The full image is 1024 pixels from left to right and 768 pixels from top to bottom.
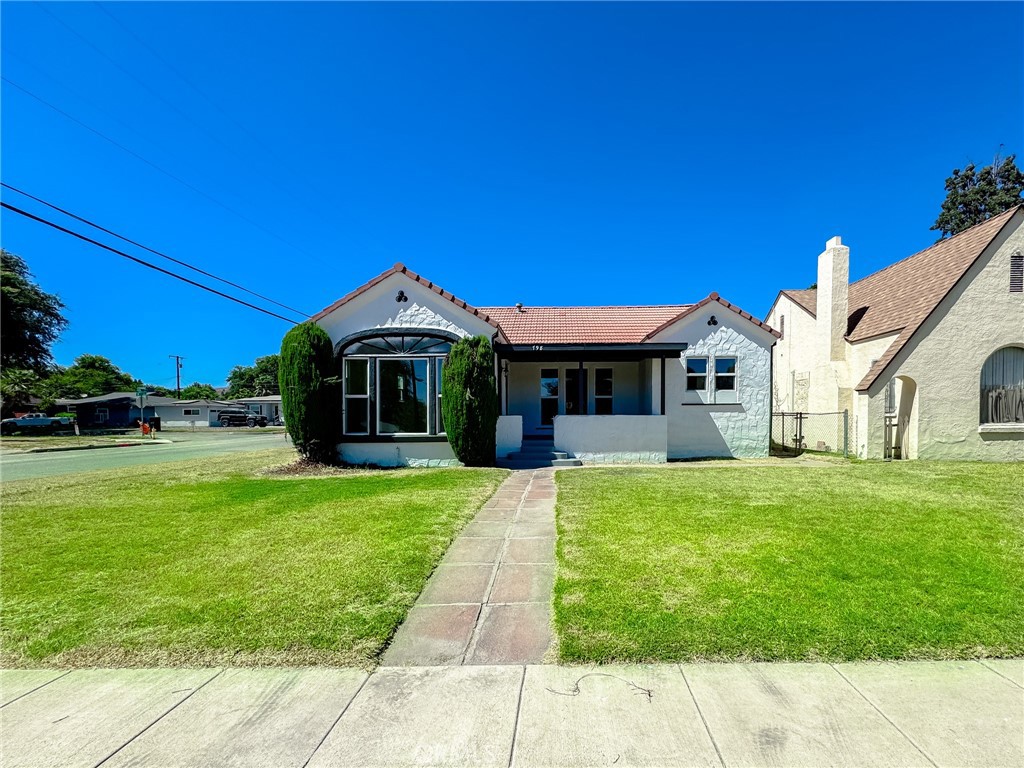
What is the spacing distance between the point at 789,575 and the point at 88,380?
281 ft

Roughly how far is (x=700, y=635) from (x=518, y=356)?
1128 centimetres

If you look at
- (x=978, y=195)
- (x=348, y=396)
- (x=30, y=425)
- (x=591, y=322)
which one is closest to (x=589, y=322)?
(x=591, y=322)

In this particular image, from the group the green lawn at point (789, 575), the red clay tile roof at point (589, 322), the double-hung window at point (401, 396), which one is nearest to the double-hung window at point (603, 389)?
the red clay tile roof at point (589, 322)

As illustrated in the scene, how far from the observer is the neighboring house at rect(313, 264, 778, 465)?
12406 millimetres

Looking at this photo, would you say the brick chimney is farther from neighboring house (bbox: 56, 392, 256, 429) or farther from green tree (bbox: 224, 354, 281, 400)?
green tree (bbox: 224, 354, 281, 400)

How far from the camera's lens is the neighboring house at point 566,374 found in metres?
12.4

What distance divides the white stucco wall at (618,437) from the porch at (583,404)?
0.09 feet

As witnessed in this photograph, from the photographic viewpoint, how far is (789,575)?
167 inches

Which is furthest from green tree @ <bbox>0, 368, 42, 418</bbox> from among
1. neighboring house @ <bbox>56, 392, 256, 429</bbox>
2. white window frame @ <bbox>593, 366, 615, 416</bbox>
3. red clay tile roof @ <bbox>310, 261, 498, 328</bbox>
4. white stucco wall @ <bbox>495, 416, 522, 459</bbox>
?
white window frame @ <bbox>593, 366, 615, 416</bbox>

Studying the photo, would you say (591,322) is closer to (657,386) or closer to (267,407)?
(657,386)

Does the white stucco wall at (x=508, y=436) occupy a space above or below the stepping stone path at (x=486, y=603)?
above

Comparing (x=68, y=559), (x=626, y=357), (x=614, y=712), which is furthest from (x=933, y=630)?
(x=626, y=357)

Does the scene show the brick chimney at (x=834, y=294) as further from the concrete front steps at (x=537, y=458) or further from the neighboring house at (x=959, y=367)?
the concrete front steps at (x=537, y=458)

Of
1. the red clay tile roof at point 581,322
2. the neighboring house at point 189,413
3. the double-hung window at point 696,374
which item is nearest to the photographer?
the double-hung window at point 696,374
